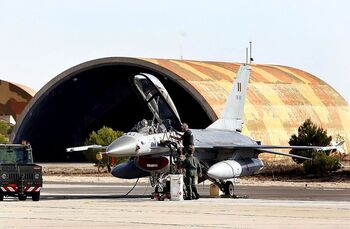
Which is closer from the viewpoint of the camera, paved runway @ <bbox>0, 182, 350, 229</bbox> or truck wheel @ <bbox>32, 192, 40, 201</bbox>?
paved runway @ <bbox>0, 182, 350, 229</bbox>

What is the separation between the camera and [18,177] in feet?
124

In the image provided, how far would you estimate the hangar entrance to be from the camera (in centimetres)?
8494

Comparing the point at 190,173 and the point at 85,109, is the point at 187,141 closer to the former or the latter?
the point at 190,173

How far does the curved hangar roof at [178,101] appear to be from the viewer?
79.5 metres

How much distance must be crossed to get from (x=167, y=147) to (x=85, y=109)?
53992 millimetres

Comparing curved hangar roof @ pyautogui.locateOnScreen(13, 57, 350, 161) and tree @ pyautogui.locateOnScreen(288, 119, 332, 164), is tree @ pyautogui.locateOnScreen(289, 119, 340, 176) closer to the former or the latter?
tree @ pyautogui.locateOnScreen(288, 119, 332, 164)

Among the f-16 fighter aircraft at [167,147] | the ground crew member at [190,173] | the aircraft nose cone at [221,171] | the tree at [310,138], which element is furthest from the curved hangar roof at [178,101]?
the ground crew member at [190,173]

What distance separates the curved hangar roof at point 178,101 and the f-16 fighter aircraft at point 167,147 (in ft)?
111

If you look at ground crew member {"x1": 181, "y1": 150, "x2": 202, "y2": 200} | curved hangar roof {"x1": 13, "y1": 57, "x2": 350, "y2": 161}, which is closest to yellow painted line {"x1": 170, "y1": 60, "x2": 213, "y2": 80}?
curved hangar roof {"x1": 13, "y1": 57, "x2": 350, "y2": 161}

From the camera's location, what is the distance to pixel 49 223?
2480cm

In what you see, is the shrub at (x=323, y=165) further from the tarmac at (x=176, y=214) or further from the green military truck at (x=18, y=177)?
the green military truck at (x=18, y=177)

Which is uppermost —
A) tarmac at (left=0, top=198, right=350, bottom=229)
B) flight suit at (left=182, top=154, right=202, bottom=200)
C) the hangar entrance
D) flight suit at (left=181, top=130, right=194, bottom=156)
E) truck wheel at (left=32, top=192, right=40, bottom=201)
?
the hangar entrance

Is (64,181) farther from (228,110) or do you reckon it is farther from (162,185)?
(162,185)

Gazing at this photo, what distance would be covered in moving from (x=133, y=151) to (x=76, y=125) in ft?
184
